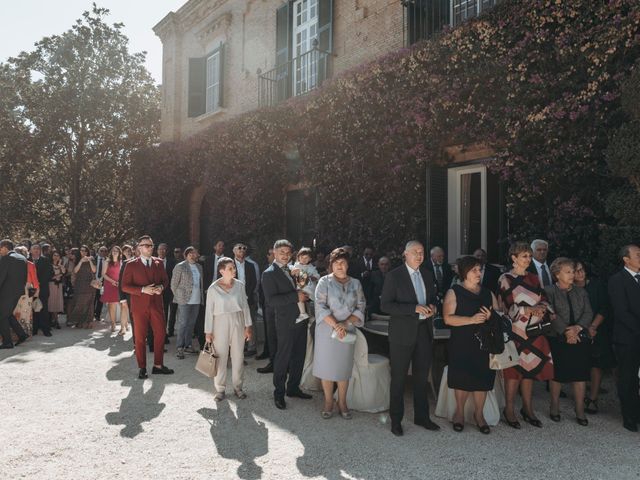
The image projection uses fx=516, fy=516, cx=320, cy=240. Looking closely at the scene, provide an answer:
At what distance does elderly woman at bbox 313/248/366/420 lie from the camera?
5.12 m

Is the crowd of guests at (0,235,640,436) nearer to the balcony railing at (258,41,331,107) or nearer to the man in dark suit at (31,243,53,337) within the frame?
the man in dark suit at (31,243,53,337)

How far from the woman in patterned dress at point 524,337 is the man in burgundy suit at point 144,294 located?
4.32 meters

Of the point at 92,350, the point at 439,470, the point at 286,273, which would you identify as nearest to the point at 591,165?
the point at 286,273

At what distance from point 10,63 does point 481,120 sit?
20.7m

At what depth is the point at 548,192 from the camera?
7.08m

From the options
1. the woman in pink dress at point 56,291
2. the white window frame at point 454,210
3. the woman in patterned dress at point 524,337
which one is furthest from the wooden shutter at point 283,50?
the woman in patterned dress at point 524,337

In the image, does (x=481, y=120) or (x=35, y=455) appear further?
(x=481, y=120)

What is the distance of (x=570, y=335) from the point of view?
16.4 ft

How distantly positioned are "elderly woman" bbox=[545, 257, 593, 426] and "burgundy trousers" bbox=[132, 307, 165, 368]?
4.75 m

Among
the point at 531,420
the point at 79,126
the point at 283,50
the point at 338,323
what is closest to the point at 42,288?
the point at 338,323

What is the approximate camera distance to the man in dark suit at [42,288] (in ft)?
33.7

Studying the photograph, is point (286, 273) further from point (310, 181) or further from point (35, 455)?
point (310, 181)

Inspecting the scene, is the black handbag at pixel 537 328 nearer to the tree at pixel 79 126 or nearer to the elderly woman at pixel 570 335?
the elderly woman at pixel 570 335

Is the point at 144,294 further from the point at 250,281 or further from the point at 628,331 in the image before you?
the point at 628,331
